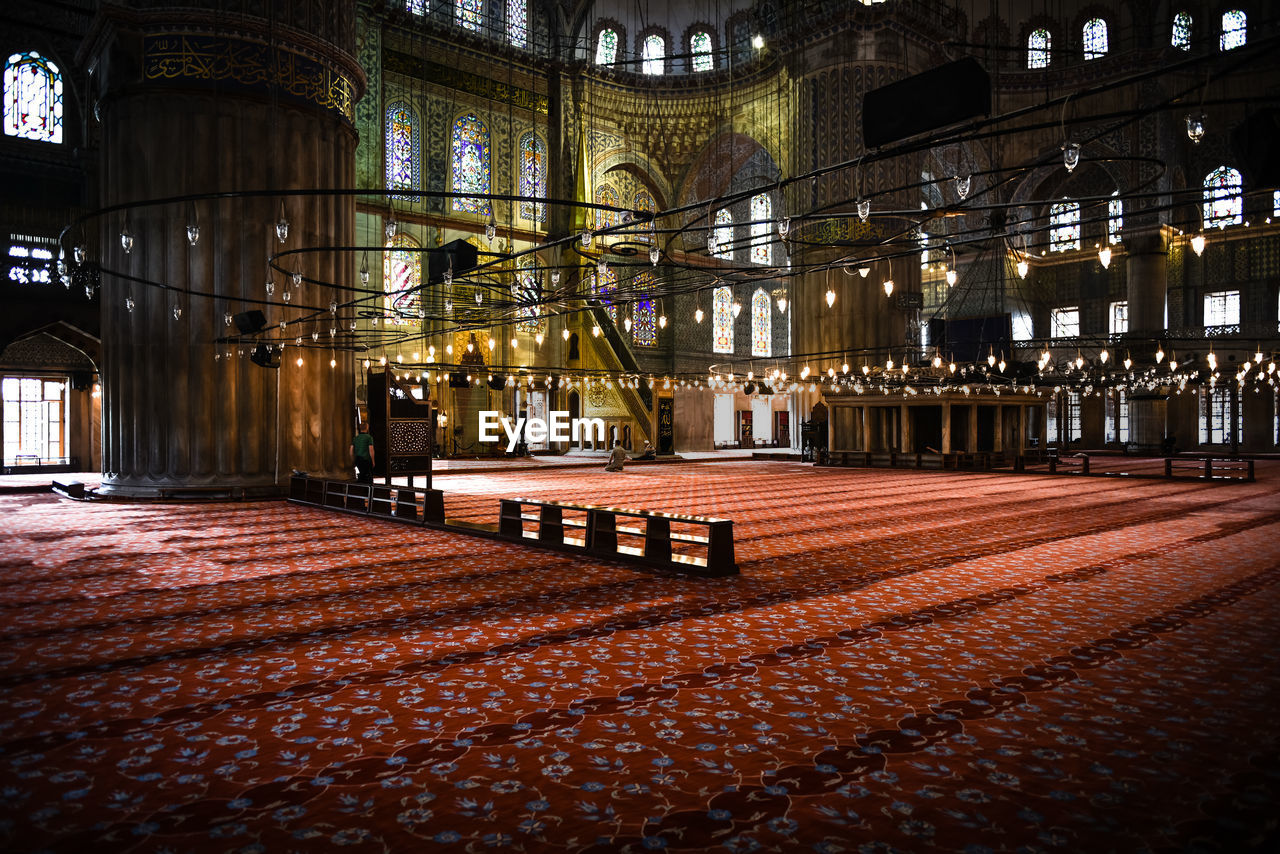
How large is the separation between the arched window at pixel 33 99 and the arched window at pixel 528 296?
30.9 ft

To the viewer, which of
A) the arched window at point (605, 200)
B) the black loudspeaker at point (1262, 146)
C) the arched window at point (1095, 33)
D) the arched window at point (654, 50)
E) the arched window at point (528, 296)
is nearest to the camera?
the black loudspeaker at point (1262, 146)

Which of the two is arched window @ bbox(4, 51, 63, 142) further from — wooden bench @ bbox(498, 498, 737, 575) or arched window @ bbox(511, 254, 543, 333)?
wooden bench @ bbox(498, 498, 737, 575)

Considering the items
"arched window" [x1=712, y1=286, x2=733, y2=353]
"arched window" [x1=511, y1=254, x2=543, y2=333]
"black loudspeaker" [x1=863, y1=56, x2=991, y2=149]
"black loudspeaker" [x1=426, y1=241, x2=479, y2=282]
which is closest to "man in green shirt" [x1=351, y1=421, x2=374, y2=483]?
"arched window" [x1=511, y1=254, x2=543, y2=333]

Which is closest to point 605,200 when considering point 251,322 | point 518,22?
point 518,22

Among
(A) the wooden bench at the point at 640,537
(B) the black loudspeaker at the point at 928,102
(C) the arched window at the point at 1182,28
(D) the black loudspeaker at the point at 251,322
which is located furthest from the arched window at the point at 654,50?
(B) the black loudspeaker at the point at 928,102

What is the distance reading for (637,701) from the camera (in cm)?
323

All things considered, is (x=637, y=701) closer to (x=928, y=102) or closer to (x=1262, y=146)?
(x=928, y=102)

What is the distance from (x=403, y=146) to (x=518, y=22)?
18.0 feet

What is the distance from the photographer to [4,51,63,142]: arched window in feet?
51.5

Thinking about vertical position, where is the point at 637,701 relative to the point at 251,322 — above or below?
below

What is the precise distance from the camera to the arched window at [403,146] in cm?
1997

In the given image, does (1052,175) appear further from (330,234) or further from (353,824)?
(353,824)

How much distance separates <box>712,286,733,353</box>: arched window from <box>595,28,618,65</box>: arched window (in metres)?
7.95

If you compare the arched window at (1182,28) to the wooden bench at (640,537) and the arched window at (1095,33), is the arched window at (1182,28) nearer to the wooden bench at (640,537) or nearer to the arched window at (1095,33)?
the arched window at (1095,33)
